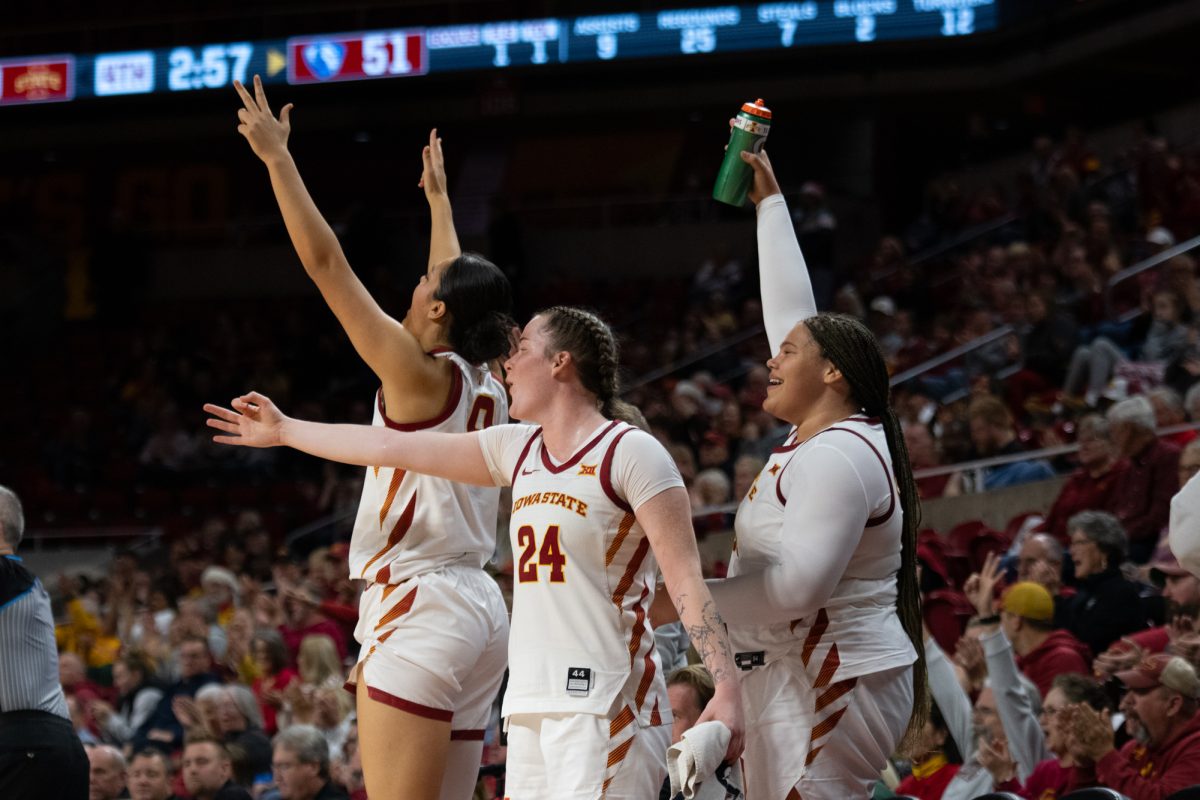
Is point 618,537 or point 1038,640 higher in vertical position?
point 618,537

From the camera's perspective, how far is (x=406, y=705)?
336 centimetres

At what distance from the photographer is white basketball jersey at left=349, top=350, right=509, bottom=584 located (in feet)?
11.7

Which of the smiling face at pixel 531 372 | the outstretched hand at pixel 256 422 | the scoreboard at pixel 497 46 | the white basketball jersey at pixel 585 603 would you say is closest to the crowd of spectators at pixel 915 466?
the white basketball jersey at pixel 585 603

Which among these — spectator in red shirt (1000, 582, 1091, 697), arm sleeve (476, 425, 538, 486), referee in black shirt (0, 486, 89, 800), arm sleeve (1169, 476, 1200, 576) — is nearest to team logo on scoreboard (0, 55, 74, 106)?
referee in black shirt (0, 486, 89, 800)

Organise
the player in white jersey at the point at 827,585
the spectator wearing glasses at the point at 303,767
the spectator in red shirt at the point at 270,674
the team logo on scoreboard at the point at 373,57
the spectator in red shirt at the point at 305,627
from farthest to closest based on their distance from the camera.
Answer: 1. the team logo on scoreboard at the point at 373,57
2. the spectator in red shirt at the point at 305,627
3. the spectator in red shirt at the point at 270,674
4. the spectator wearing glasses at the point at 303,767
5. the player in white jersey at the point at 827,585

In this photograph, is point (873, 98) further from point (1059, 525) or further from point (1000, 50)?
point (1059, 525)

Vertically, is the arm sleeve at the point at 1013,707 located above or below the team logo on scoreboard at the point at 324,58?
below

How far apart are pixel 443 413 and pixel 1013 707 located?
2256mm

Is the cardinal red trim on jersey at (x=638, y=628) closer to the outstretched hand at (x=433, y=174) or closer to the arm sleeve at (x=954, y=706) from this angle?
the outstretched hand at (x=433, y=174)

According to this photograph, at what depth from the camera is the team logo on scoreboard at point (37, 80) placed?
51.6 feet

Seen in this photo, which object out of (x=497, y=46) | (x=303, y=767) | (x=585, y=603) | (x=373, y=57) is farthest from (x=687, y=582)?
(x=373, y=57)

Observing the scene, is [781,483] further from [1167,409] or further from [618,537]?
[1167,409]

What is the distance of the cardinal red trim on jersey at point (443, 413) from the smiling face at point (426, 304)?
0.12m

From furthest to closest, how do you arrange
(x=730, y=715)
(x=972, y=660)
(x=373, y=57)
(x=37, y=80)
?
(x=37, y=80) < (x=373, y=57) < (x=972, y=660) < (x=730, y=715)
